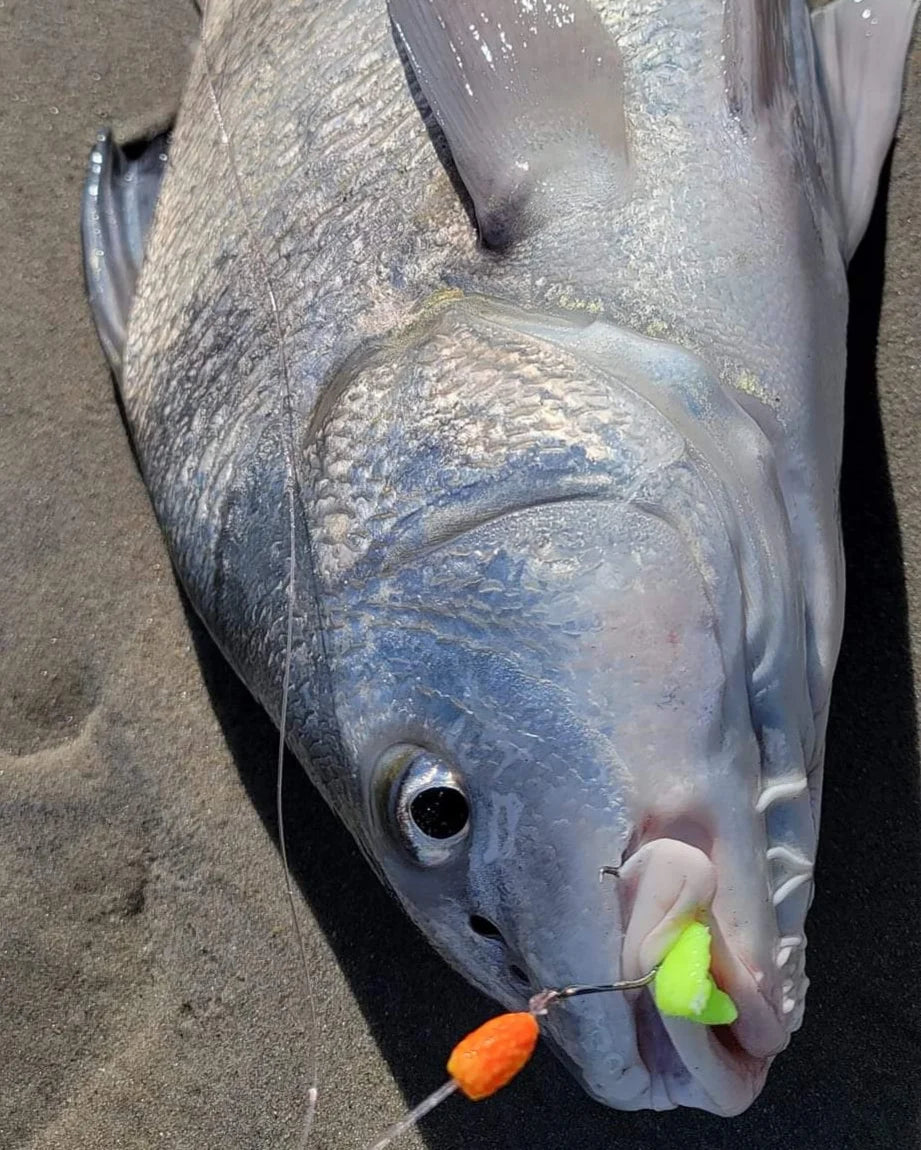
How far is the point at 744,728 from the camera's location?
143cm

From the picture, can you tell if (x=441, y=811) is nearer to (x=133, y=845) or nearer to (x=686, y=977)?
(x=686, y=977)

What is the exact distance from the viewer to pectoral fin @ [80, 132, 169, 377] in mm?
2400

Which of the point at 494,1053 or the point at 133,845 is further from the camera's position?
the point at 133,845

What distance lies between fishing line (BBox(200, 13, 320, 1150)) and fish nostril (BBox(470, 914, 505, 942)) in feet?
1.48

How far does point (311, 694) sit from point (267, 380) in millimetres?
560

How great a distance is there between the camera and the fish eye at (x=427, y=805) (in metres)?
1.44

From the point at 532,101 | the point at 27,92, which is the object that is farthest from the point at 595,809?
the point at 27,92

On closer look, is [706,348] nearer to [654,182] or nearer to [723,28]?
[654,182]

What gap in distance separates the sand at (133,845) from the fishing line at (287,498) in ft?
0.09

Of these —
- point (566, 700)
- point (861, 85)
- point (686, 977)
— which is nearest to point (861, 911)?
point (686, 977)

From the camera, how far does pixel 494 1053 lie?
1531mm

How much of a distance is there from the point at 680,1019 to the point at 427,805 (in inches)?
18.3

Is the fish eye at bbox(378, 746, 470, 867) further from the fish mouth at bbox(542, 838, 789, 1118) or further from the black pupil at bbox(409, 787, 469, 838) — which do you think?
the fish mouth at bbox(542, 838, 789, 1118)

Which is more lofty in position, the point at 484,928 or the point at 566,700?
the point at 566,700
